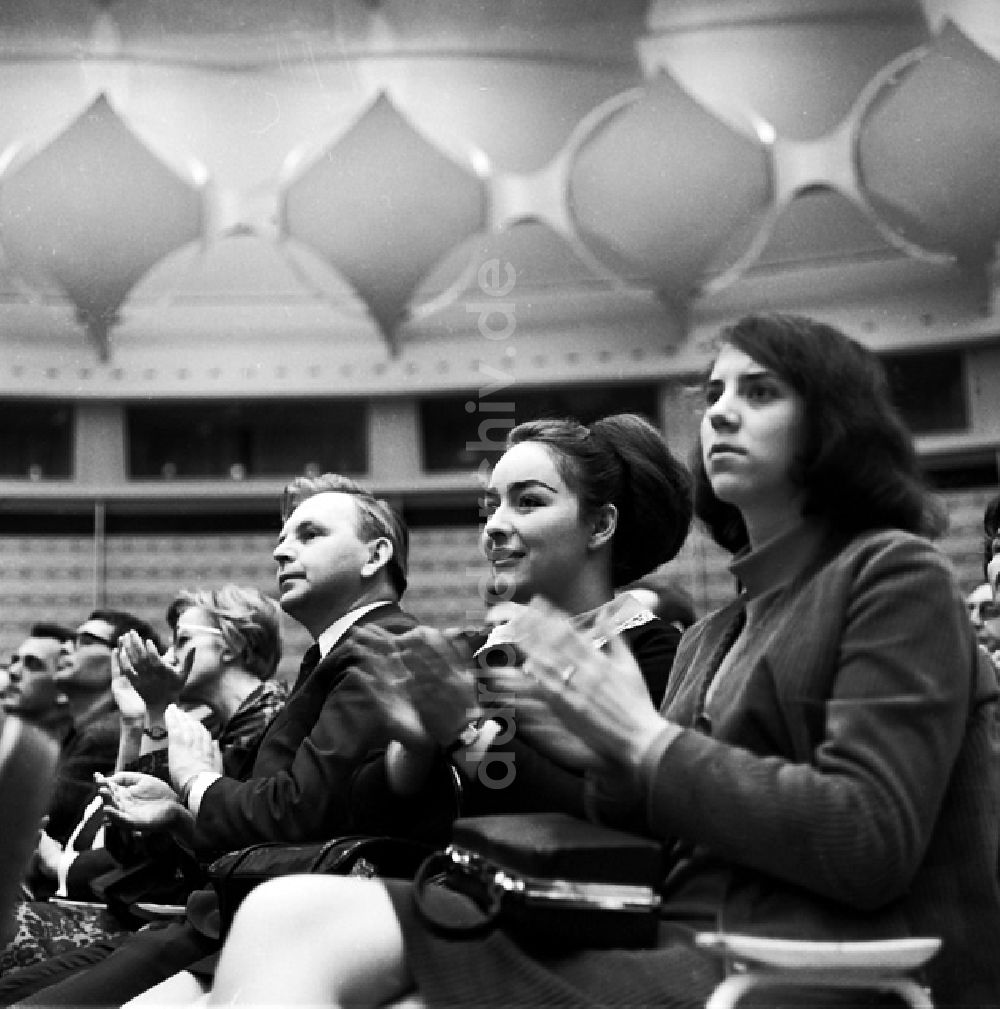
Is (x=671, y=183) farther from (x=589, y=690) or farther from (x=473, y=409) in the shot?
(x=589, y=690)

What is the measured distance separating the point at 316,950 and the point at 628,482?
3.05 ft

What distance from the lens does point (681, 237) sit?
220 inches

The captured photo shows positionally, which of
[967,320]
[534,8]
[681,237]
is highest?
[534,8]

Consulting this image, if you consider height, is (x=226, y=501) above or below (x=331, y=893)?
above

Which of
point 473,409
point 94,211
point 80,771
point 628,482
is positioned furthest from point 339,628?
point 94,211

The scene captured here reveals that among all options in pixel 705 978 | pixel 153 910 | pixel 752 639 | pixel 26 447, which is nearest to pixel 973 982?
pixel 705 978

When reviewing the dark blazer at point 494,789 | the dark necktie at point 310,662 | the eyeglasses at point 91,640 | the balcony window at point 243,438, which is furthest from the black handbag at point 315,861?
the balcony window at point 243,438

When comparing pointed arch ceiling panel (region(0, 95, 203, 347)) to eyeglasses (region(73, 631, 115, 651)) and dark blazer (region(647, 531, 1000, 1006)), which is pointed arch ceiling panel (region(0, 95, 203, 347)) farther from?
dark blazer (region(647, 531, 1000, 1006))

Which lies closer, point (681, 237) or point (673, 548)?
point (673, 548)

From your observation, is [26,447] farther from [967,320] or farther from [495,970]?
[495,970]

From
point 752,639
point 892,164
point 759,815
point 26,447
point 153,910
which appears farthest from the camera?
point 26,447

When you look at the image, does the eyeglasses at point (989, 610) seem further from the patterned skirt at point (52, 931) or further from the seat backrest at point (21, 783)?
the seat backrest at point (21, 783)

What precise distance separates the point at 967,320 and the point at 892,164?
0.67m

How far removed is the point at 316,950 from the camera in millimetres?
1093
